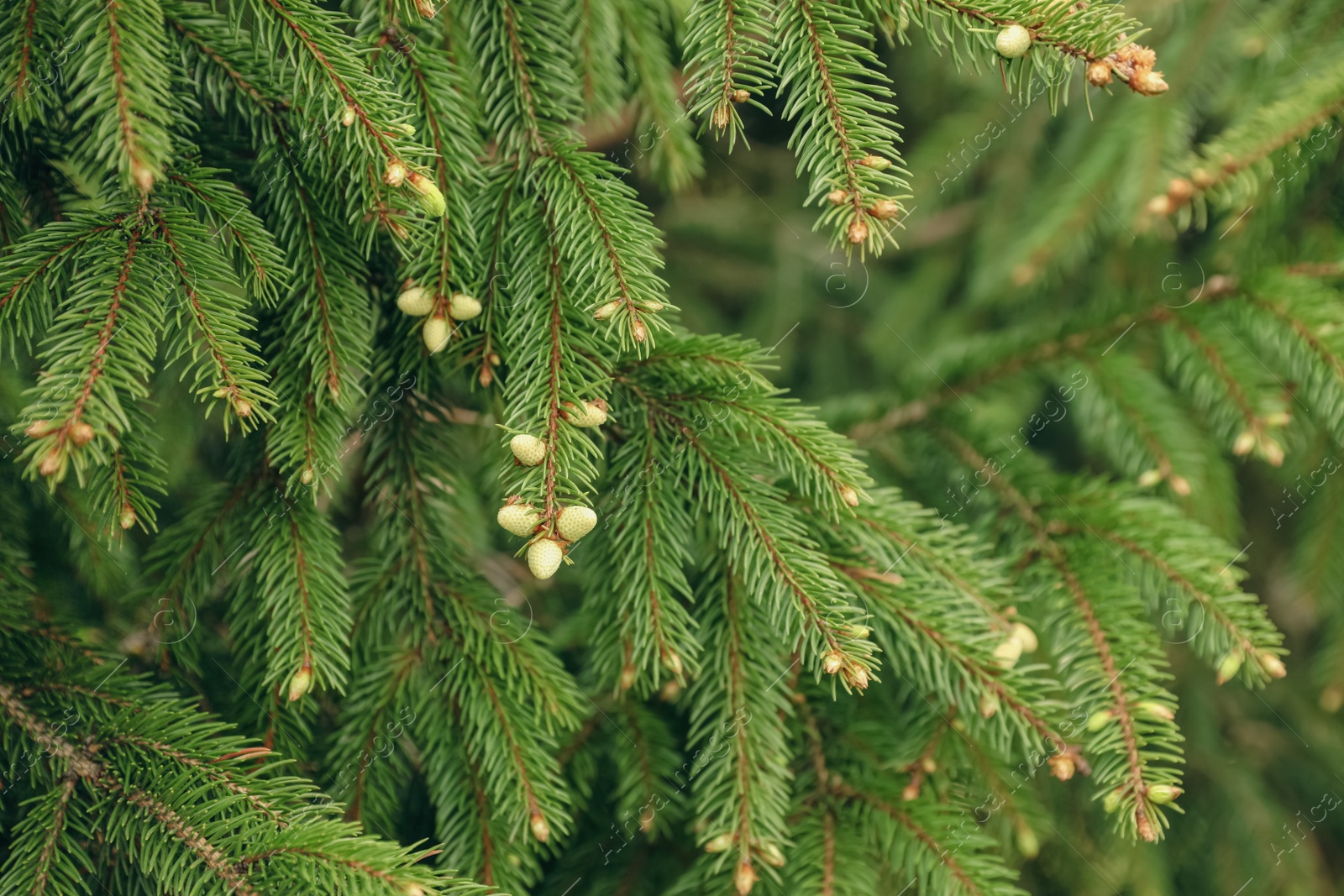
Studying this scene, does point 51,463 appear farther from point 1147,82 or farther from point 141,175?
point 1147,82

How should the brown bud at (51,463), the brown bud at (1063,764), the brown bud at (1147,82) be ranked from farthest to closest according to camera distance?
the brown bud at (1063,764)
the brown bud at (1147,82)
the brown bud at (51,463)

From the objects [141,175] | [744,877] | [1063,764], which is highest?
[141,175]

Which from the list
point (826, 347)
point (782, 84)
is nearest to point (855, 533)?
point (782, 84)

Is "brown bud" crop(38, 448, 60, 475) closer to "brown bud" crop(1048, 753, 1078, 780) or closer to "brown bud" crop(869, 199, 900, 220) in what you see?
"brown bud" crop(869, 199, 900, 220)

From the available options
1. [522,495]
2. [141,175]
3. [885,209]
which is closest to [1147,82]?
[885,209]

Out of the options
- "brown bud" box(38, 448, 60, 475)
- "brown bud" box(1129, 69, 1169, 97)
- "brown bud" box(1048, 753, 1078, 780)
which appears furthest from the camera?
"brown bud" box(1048, 753, 1078, 780)

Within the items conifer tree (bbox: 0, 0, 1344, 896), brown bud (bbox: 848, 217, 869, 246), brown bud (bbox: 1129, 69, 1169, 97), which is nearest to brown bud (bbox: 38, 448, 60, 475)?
conifer tree (bbox: 0, 0, 1344, 896)

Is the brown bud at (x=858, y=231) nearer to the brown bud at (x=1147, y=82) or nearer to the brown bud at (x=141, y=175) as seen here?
the brown bud at (x=1147, y=82)

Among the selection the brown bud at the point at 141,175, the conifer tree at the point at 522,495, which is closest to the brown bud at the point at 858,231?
the conifer tree at the point at 522,495

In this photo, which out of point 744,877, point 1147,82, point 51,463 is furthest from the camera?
point 744,877
